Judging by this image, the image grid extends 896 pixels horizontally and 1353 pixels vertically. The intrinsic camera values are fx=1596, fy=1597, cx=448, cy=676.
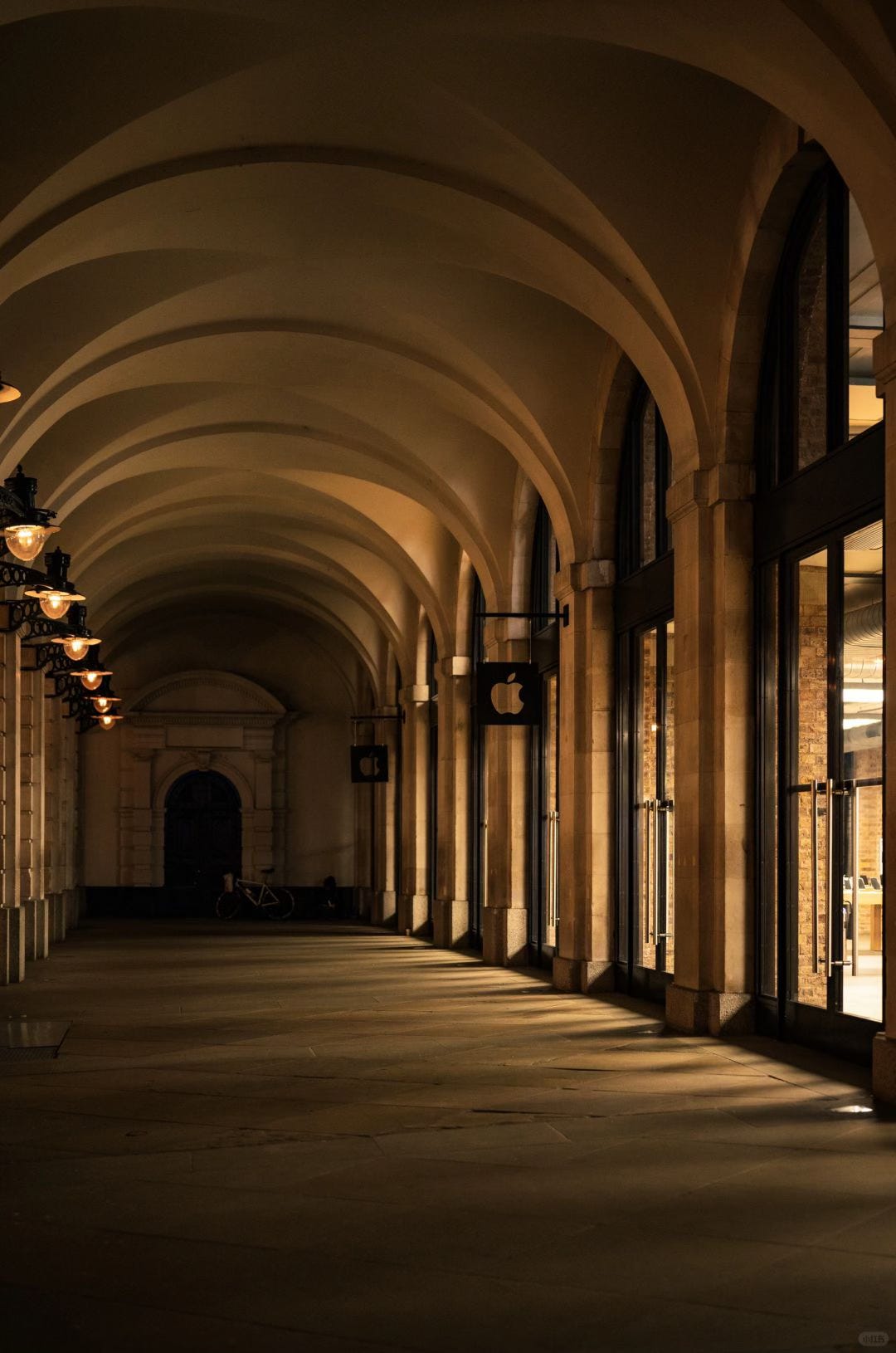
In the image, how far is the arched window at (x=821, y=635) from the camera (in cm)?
1024

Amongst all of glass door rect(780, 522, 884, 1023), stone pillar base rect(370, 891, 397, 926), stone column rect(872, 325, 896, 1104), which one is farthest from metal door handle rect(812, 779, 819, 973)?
stone pillar base rect(370, 891, 397, 926)

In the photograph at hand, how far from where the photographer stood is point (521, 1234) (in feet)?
19.2

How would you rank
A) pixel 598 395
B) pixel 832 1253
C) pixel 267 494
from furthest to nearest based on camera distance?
pixel 267 494 < pixel 598 395 < pixel 832 1253

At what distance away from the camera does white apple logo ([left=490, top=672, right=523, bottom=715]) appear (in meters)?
17.5

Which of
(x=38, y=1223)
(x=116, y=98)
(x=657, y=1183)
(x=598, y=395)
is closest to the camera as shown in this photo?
(x=38, y=1223)

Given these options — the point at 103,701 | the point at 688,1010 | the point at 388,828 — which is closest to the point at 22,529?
the point at 688,1010

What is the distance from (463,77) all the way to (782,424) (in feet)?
11.1

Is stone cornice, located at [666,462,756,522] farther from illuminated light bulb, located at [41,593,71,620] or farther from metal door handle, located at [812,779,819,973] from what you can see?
illuminated light bulb, located at [41,593,71,620]

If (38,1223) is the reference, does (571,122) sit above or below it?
above

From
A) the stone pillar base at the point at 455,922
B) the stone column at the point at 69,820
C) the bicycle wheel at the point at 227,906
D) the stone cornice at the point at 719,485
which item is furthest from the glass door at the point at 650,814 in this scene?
the bicycle wheel at the point at 227,906

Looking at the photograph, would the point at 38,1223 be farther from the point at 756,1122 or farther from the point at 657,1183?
the point at 756,1122

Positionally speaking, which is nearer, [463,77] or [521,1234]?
[521,1234]

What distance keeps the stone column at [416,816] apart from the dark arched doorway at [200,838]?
10.0m

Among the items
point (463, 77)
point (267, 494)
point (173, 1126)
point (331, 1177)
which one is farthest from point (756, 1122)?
point (267, 494)
